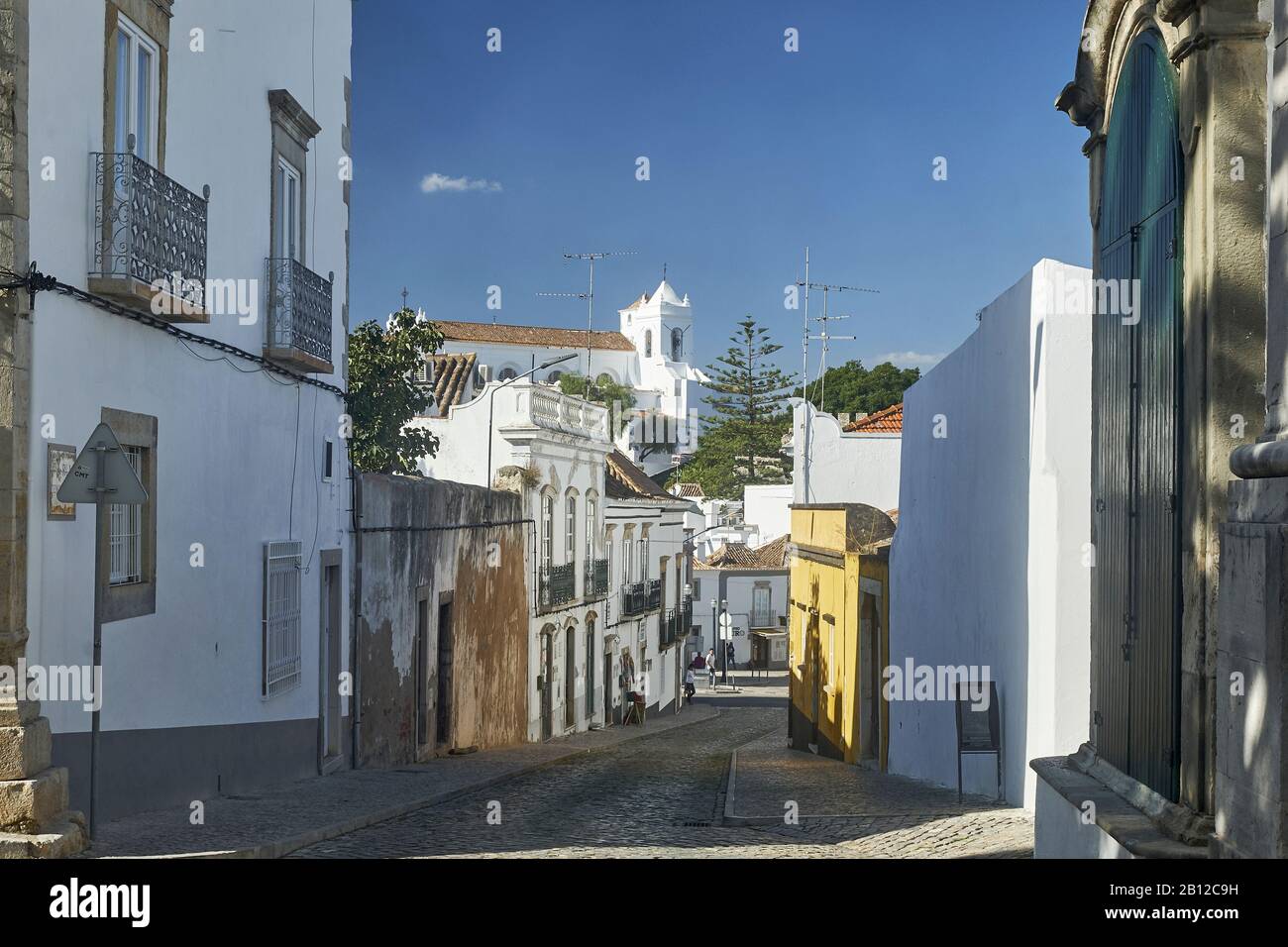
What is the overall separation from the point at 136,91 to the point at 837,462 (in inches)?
990

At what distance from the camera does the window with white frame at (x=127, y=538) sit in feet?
28.5

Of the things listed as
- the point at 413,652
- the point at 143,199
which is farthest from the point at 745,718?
the point at 143,199

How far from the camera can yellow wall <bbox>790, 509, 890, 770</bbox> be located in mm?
17875

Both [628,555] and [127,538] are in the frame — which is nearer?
[127,538]

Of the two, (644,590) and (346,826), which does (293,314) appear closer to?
(346,826)

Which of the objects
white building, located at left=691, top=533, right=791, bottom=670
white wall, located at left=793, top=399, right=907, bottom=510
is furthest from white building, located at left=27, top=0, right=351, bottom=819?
white building, located at left=691, top=533, right=791, bottom=670

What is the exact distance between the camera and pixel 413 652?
638 inches

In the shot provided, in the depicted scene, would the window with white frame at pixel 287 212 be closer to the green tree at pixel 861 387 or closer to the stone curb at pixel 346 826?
the stone curb at pixel 346 826

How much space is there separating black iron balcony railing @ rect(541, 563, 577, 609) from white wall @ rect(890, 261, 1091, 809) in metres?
12.1

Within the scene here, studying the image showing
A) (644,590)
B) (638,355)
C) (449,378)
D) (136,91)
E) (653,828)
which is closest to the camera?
(136,91)

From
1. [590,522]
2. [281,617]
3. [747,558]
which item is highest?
[590,522]

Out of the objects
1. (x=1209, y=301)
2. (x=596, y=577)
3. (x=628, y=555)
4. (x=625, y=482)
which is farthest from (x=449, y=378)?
(x=1209, y=301)

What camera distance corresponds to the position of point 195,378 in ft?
32.9
